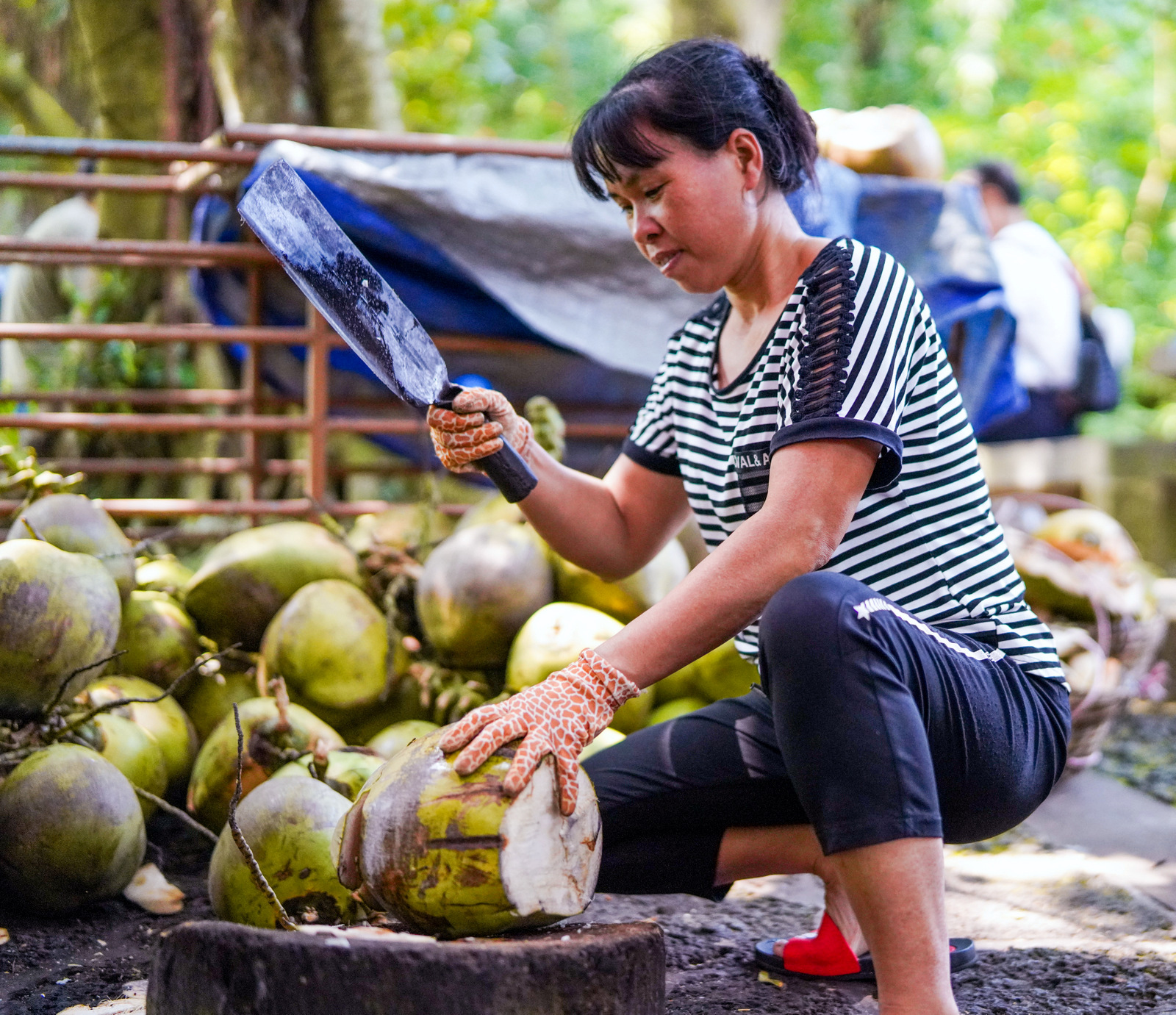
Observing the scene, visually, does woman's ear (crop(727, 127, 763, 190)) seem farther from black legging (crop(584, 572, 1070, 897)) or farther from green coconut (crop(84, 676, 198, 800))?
green coconut (crop(84, 676, 198, 800))

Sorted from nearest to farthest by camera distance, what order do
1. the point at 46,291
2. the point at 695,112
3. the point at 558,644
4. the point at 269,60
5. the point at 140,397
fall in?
the point at 695,112 → the point at 558,644 → the point at 140,397 → the point at 269,60 → the point at 46,291

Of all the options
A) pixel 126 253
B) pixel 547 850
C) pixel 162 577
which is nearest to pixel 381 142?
pixel 126 253

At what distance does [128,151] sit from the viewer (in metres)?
3.17

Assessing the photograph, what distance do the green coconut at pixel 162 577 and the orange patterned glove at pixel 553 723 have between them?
1557mm

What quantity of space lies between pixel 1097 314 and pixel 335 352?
11.7ft

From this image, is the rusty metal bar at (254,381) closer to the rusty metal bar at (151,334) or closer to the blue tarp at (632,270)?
the blue tarp at (632,270)

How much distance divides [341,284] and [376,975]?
101 cm

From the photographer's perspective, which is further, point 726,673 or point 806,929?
point 726,673

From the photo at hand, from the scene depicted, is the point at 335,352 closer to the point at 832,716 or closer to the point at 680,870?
the point at 680,870

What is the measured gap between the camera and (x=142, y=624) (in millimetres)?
2576

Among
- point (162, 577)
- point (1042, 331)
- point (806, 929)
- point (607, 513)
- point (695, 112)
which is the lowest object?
point (806, 929)

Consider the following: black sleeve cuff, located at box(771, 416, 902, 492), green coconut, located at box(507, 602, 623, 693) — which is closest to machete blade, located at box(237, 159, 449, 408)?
black sleeve cuff, located at box(771, 416, 902, 492)

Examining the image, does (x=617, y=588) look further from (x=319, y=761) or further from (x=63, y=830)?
(x=63, y=830)

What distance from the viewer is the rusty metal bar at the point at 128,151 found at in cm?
316
